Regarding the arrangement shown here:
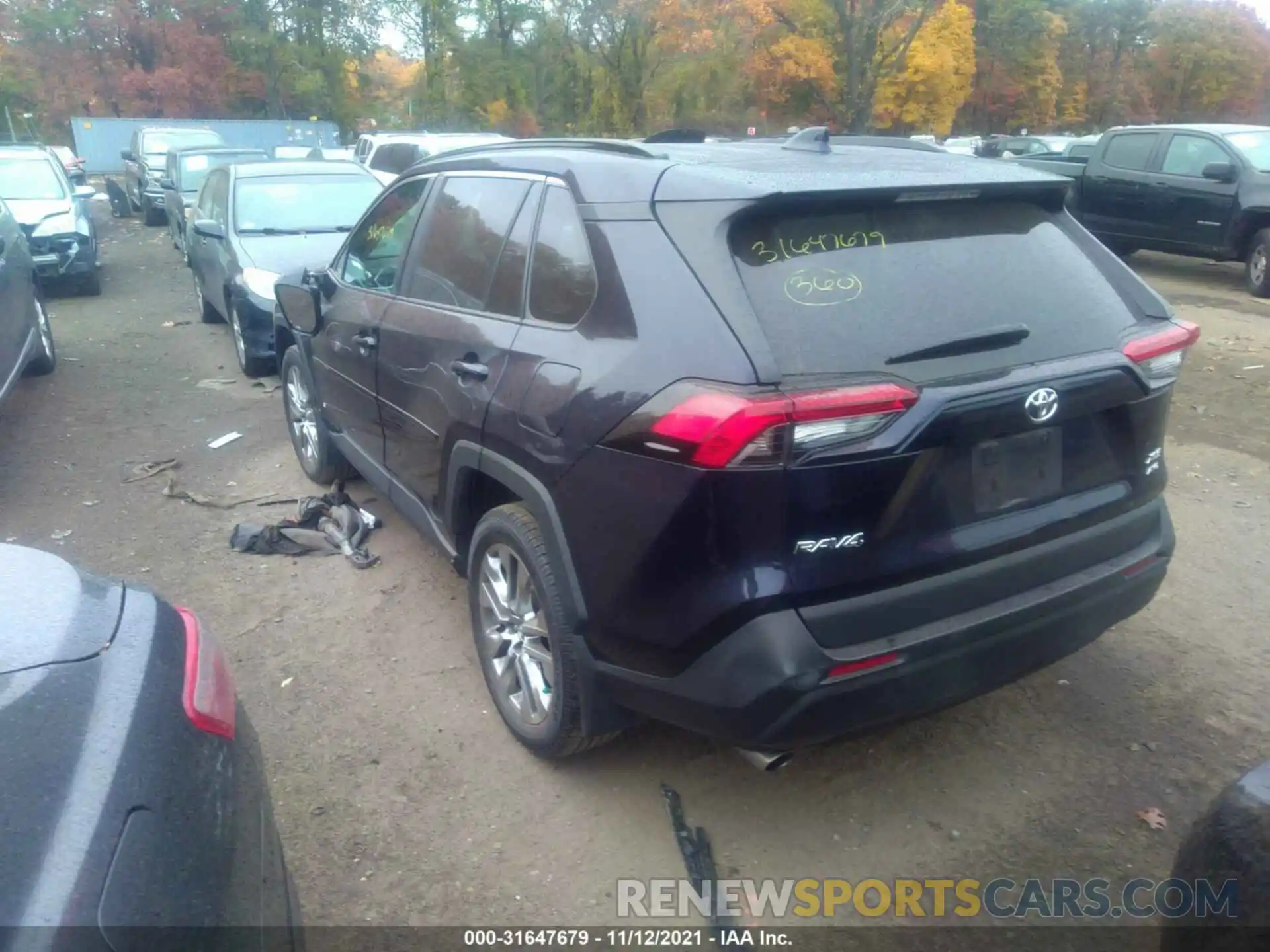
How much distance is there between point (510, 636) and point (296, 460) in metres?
3.57

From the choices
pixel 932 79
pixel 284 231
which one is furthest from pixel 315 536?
pixel 932 79

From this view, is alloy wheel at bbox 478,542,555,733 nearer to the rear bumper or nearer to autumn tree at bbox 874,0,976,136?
the rear bumper

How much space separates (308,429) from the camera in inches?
231

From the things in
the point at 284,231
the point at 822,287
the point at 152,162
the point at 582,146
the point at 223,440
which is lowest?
the point at 223,440

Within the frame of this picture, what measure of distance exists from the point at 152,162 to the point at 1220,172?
1800 centimetres

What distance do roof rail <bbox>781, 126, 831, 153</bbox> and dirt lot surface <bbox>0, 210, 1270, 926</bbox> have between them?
6.61 ft

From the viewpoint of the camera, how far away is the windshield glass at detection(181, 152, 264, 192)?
1438 cm

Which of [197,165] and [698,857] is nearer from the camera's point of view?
[698,857]

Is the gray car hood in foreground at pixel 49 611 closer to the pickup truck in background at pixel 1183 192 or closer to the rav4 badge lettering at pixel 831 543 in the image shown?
the rav4 badge lettering at pixel 831 543

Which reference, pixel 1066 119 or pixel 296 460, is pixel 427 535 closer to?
pixel 296 460

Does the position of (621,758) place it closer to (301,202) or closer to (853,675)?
(853,675)

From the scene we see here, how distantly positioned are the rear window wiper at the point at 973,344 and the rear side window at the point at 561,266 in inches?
35.8

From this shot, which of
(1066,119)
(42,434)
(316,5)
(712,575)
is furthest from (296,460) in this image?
(1066,119)

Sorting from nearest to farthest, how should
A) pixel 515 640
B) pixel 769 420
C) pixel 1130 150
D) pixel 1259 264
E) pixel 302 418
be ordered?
1. pixel 769 420
2. pixel 515 640
3. pixel 302 418
4. pixel 1259 264
5. pixel 1130 150
